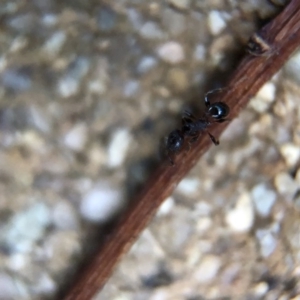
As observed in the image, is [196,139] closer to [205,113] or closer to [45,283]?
[205,113]

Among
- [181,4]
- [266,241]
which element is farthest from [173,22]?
[266,241]

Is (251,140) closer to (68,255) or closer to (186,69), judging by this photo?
(186,69)

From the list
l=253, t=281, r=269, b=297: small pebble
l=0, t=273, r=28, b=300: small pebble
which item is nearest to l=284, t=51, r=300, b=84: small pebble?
l=253, t=281, r=269, b=297: small pebble

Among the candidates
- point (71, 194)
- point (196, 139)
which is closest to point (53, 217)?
point (71, 194)

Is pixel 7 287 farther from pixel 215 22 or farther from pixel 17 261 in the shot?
pixel 215 22

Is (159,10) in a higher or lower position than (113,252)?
higher

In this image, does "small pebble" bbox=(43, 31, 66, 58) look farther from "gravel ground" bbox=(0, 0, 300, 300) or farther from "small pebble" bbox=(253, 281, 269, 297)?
"small pebble" bbox=(253, 281, 269, 297)
